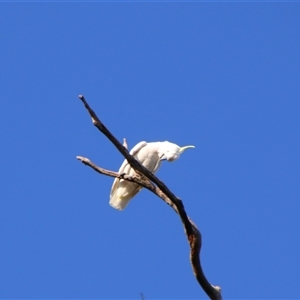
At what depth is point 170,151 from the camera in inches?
249

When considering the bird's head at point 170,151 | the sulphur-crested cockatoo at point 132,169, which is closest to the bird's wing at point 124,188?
the sulphur-crested cockatoo at point 132,169

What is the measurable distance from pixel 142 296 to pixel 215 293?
4.31 ft

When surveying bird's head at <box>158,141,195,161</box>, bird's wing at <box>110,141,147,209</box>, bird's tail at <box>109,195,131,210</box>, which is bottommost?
bird's tail at <box>109,195,131,210</box>

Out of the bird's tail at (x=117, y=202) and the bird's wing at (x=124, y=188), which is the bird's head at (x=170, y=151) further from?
the bird's tail at (x=117, y=202)

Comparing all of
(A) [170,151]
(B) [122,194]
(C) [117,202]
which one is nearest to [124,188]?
(B) [122,194]

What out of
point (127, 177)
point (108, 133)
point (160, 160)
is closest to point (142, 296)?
point (108, 133)

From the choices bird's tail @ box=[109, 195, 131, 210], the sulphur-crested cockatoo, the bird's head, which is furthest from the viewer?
bird's tail @ box=[109, 195, 131, 210]

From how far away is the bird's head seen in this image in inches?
247

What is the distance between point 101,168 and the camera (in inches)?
215

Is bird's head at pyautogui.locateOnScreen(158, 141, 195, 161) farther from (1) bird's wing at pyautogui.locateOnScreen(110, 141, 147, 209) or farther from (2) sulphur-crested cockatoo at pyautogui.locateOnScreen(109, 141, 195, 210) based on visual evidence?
(1) bird's wing at pyautogui.locateOnScreen(110, 141, 147, 209)

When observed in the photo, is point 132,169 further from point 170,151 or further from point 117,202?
point 170,151

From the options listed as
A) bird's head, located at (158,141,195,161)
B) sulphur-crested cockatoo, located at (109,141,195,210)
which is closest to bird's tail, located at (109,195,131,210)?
sulphur-crested cockatoo, located at (109,141,195,210)

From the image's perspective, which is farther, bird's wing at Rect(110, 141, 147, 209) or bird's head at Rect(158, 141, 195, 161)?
bird's wing at Rect(110, 141, 147, 209)

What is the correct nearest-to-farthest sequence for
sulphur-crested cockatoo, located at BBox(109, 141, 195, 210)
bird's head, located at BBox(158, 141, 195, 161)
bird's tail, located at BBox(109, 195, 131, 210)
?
bird's head, located at BBox(158, 141, 195, 161)
sulphur-crested cockatoo, located at BBox(109, 141, 195, 210)
bird's tail, located at BBox(109, 195, 131, 210)
